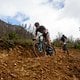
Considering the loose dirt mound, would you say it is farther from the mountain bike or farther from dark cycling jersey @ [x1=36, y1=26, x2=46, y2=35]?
dark cycling jersey @ [x1=36, y1=26, x2=46, y2=35]

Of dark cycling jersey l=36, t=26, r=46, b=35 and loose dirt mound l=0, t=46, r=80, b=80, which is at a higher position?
dark cycling jersey l=36, t=26, r=46, b=35

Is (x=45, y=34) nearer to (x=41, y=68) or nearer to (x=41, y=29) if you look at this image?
(x=41, y=29)

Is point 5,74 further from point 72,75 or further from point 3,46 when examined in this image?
point 3,46

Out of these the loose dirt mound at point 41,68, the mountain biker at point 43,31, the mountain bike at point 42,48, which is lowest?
the loose dirt mound at point 41,68

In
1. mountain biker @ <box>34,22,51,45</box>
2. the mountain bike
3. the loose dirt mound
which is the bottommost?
the loose dirt mound

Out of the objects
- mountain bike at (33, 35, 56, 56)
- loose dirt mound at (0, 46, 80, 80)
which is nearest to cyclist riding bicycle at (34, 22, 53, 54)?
mountain bike at (33, 35, 56, 56)

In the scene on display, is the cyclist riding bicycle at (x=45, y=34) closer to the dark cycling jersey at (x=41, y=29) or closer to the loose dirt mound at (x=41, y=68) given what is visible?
the dark cycling jersey at (x=41, y=29)

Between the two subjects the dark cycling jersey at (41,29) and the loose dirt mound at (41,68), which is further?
the dark cycling jersey at (41,29)

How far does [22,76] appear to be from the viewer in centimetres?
1110

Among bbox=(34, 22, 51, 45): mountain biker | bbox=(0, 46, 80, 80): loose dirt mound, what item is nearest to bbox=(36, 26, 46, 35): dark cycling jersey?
bbox=(34, 22, 51, 45): mountain biker

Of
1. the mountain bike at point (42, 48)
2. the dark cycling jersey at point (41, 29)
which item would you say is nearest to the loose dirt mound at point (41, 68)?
the mountain bike at point (42, 48)

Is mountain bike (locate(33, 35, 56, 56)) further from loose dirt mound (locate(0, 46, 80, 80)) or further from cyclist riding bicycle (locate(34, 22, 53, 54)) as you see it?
loose dirt mound (locate(0, 46, 80, 80))

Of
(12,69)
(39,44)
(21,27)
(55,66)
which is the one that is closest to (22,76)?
(12,69)

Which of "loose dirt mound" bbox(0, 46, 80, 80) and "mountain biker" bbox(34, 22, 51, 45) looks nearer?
"loose dirt mound" bbox(0, 46, 80, 80)
